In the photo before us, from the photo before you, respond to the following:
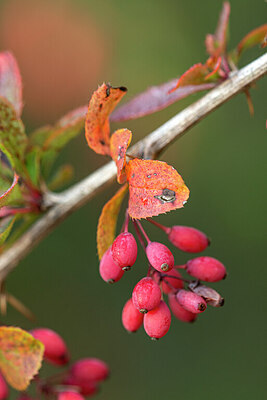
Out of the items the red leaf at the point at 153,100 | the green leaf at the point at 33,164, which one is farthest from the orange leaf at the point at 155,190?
the green leaf at the point at 33,164

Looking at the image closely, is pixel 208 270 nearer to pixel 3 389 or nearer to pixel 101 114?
pixel 101 114

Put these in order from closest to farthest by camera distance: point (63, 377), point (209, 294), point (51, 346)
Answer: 1. point (209, 294)
2. point (51, 346)
3. point (63, 377)

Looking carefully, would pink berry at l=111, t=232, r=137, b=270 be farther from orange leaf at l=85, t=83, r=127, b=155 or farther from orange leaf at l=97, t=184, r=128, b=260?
orange leaf at l=85, t=83, r=127, b=155

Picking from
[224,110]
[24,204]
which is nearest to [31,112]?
[224,110]

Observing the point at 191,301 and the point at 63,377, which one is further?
the point at 63,377

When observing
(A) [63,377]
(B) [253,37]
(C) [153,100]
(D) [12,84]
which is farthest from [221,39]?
(A) [63,377]

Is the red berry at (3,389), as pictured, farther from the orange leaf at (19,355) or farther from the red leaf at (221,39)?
the red leaf at (221,39)

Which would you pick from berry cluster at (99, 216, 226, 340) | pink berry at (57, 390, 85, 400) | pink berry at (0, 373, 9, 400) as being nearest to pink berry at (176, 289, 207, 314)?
berry cluster at (99, 216, 226, 340)
